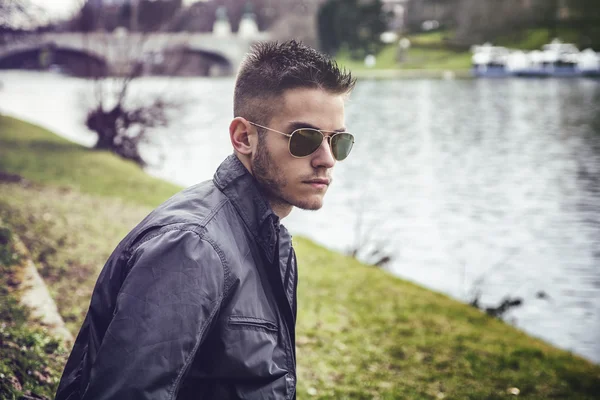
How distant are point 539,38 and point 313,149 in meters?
84.2

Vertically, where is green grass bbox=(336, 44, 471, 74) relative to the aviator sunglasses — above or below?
above

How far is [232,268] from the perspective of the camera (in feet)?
5.99

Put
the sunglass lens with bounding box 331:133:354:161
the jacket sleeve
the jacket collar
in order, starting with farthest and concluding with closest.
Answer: the sunglass lens with bounding box 331:133:354:161
the jacket collar
the jacket sleeve

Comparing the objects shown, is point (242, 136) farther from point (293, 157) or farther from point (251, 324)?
point (251, 324)

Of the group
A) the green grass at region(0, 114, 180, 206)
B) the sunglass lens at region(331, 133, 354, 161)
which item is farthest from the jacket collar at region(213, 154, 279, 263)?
the green grass at region(0, 114, 180, 206)

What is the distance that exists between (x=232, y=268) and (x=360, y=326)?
197 inches

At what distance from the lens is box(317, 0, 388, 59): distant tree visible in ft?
222

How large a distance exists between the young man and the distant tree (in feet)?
210

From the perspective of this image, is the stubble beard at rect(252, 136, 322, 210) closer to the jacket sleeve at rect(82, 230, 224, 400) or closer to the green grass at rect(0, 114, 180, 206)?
the jacket sleeve at rect(82, 230, 224, 400)

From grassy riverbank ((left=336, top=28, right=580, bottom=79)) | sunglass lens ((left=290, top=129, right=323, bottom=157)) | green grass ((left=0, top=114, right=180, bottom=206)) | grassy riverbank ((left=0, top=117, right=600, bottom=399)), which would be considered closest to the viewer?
sunglass lens ((left=290, top=129, right=323, bottom=157))

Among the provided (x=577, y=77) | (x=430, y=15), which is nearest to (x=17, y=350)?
(x=577, y=77)

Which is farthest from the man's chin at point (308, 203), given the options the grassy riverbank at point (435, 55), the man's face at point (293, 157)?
the grassy riverbank at point (435, 55)

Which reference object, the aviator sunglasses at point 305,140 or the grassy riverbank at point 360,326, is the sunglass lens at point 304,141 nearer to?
the aviator sunglasses at point 305,140

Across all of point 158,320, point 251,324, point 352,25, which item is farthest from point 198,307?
point 352,25
